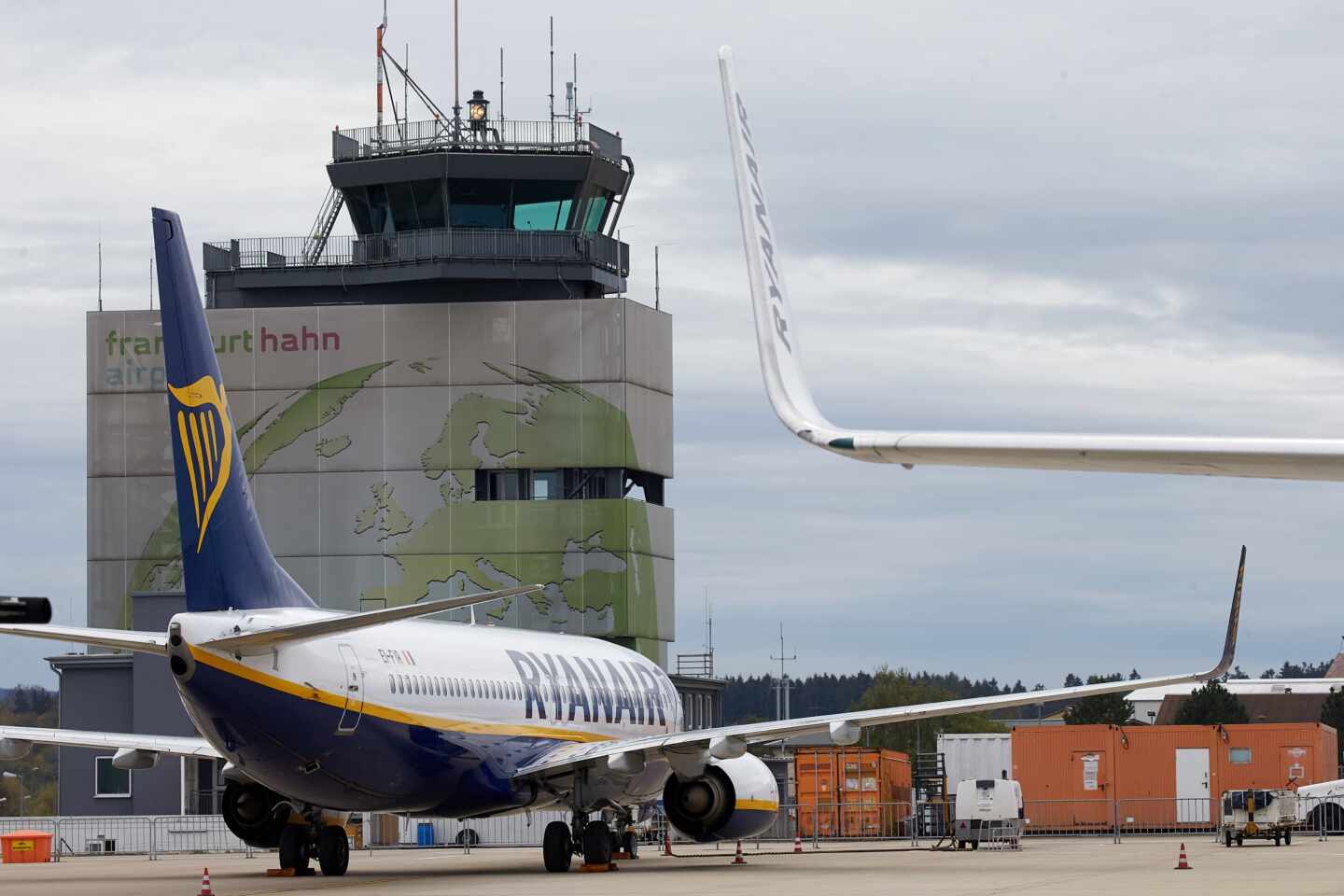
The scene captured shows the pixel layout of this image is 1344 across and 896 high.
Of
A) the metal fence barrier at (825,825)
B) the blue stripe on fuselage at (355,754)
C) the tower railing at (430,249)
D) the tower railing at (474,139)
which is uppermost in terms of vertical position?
the tower railing at (474,139)

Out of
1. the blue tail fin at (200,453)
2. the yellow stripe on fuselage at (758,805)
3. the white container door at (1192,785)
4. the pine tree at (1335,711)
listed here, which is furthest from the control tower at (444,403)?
the pine tree at (1335,711)

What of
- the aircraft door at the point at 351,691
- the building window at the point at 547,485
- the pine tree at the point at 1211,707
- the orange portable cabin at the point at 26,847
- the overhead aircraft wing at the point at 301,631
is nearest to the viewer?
the overhead aircraft wing at the point at 301,631

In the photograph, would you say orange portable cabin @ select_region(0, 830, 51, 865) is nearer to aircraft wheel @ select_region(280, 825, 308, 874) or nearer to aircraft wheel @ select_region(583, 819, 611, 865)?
aircraft wheel @ select_region(280, 825, 308, 874)

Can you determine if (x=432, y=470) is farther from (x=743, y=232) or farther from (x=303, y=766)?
(x=743, y=232)

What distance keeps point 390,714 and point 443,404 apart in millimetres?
40445

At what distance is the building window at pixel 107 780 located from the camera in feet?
199

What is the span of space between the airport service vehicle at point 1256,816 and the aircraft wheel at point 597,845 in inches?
595

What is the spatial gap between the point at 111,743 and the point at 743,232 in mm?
23831

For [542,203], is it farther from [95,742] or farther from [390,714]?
[390,714]

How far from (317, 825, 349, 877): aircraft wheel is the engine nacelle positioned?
4.85 meters

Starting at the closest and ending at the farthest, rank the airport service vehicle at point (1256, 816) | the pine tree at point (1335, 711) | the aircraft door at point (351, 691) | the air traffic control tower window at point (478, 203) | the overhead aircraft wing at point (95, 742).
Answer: the aircraft door at point (351, 691)
the overhead aircraft wing at point (95, 742)
the airport service vehicle at point (1256, 816)
the air traffic control tower window at point (478, 203)
the pine tree at point (1335, 711)

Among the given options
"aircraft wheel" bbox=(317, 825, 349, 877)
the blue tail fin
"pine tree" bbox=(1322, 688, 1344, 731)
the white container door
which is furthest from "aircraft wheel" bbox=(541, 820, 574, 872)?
"pine tree" bbox=(1322, 688, 1344, 731)

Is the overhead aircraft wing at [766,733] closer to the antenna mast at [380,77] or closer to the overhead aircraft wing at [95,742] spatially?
the overhead aircraft wing at [95,742]

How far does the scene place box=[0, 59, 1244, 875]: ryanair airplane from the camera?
23.5 metres
